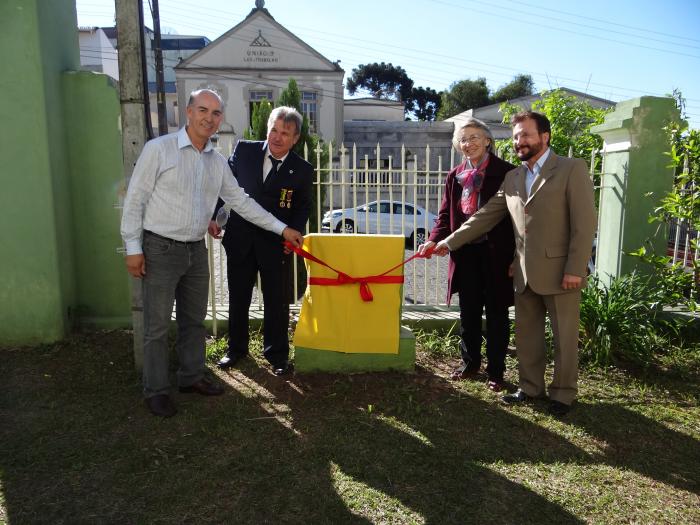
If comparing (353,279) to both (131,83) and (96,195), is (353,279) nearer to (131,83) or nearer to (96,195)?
(131,83)

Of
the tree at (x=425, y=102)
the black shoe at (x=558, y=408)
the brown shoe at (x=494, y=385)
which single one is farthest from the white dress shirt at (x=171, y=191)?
the tree at (x=425, y=102)

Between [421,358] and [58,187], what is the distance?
3.37 metres

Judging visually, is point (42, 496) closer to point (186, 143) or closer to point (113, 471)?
point (113, 471)

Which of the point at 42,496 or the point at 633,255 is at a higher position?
the point at 633,255

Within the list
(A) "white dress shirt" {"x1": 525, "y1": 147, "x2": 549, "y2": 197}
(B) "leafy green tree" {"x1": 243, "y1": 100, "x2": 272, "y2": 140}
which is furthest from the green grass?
(B) "leafy green tree" {"x1": 243, "y1": 100, "x2": 272, "y2": 140}

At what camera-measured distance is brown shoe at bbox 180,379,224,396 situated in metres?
3.89

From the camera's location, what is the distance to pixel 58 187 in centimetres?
475

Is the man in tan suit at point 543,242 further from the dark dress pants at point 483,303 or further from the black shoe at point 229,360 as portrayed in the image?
the black shoe at point 229,360

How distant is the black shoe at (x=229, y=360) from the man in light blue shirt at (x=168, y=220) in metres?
0.77

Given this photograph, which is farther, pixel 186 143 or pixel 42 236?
pixel 42 236

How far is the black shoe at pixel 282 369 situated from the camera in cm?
429

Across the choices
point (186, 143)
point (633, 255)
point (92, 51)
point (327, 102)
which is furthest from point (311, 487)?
point (92, 51)

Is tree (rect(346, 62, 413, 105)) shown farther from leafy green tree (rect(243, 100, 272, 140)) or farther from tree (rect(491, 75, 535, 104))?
leafy green tree (rect(243, 100, 272, 140))

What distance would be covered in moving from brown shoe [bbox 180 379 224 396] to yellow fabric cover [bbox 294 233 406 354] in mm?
749
